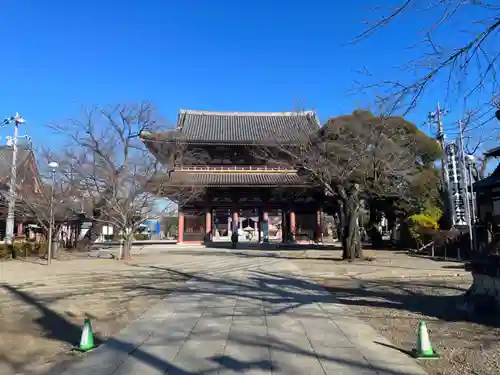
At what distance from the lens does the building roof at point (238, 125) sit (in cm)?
3525

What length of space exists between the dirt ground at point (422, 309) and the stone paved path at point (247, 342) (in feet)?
1.47

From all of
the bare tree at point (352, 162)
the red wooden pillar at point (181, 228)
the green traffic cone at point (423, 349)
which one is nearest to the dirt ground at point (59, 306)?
the green traffic cone at point (423, 349)

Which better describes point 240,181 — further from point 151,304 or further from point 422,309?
point 422,309

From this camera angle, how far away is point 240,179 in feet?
111

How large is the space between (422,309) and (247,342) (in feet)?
14.5

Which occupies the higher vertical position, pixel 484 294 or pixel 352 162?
pixel 352 162

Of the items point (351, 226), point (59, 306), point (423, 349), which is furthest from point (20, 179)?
point (423, 349)

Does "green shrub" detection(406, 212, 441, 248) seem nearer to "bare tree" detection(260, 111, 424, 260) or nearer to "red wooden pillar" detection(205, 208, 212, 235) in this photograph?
"bare tree" detection(260, 111, 424, 260)

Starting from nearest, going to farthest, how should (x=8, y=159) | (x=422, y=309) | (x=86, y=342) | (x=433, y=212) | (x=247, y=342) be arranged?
(x=86, y=342) < (x=247, y=342) < (x=422, y=309) < (x=433, y=212) < (x=8, y=159)

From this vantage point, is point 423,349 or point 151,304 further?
point 151,304

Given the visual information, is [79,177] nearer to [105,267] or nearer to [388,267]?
[105,267]

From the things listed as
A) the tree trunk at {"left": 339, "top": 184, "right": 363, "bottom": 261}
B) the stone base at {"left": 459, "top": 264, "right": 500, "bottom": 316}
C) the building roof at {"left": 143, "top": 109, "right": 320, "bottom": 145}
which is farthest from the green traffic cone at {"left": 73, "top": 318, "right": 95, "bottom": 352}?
the building roof at {"left": 143, "top": 109, "right": 320, "bottom": 145}

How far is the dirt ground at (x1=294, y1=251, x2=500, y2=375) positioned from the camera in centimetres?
523

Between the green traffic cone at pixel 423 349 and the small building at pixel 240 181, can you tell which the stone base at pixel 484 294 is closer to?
the green traffic cone at pixel 423 349
